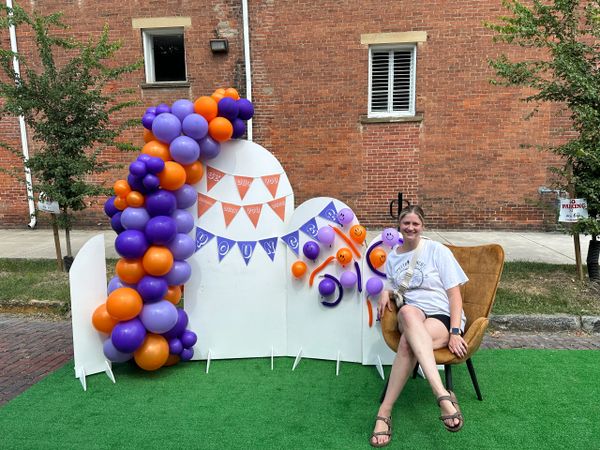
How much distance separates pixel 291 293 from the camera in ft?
11.9

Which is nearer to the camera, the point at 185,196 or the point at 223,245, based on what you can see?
the point at 185,196

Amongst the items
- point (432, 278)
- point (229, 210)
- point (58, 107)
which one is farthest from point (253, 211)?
point (58, 107)

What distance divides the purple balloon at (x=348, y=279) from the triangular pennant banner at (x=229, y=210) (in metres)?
1.03

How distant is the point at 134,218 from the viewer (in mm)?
3088

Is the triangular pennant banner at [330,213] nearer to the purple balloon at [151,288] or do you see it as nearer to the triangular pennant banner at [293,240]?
Result: the triangular pennant banner at [293,240]

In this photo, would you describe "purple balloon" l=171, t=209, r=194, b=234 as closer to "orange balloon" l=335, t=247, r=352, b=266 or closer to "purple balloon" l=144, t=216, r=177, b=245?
"purple balloon" l=144, t=216, r=177, b=245

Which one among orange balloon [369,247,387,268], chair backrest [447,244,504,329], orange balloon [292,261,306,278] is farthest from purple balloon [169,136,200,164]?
chair backrest [447,244,504,329]

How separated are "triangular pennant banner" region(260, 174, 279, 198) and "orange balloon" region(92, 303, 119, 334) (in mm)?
1567

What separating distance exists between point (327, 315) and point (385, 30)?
719 cm

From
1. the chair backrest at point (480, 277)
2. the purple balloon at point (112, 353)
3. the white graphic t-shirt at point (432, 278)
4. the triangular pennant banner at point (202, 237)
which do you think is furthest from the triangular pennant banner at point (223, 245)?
the chair backrest at point (480, 277)

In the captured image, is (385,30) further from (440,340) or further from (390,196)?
(440,340)

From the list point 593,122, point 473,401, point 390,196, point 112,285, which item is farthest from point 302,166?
point 473,401

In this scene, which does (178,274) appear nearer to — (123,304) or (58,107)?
(123,304)

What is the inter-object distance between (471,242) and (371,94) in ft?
12.3
